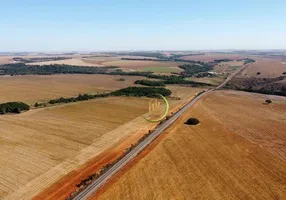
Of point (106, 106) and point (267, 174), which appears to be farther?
point (106, 106)

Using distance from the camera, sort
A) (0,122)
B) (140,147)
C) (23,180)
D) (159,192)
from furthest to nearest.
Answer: (0,122) < (140,147) < (23,180) < (159,192)

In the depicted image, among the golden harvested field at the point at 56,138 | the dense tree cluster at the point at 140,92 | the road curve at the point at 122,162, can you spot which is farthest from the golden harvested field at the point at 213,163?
the dense tree cluster at the point at 140,92

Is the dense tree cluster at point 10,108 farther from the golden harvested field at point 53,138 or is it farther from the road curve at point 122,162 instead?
the road curve at point 122,162

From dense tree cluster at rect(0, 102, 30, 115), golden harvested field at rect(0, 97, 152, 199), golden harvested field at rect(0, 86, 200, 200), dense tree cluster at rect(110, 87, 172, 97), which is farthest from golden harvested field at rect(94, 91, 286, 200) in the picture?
dense tree cluster at rect(0, 102, 30, 115)

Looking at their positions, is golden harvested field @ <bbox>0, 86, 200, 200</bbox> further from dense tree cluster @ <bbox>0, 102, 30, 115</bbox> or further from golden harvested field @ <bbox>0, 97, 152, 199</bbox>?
dense tree cluster @ <bbox>0, 102, 30, 115</bbox>

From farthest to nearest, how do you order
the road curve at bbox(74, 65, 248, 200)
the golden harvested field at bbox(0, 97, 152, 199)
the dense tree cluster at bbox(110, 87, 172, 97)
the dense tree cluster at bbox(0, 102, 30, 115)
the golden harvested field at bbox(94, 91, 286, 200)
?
the dense tree cluster at bbox(110, 87, 172, 97) → the dense tree cluster at bbox(0, 102, 30, 115) → the golden harvested field at bbox(0, 97, 152, 199) → the golden harvested field at bbox(94, 91, 286, 200) → the road curve at bbox(74, 65, 248, 200)

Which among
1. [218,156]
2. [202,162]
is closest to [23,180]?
[202,162]

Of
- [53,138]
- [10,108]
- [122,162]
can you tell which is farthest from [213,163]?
[10,108]

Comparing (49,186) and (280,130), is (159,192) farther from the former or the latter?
(280,130)
